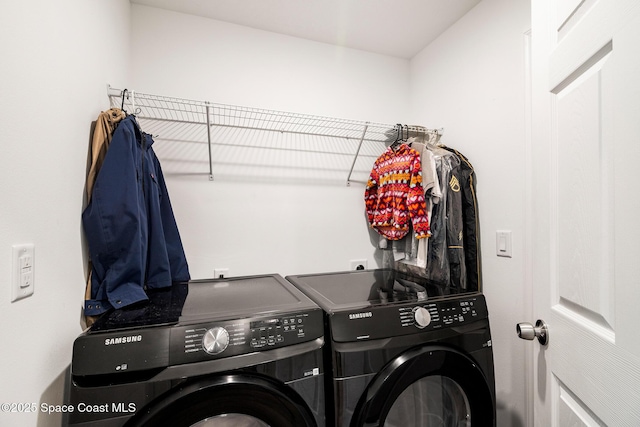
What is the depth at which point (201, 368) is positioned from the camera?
839mm

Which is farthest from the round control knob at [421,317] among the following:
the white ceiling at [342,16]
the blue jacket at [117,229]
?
the white ceiling at [342,16]

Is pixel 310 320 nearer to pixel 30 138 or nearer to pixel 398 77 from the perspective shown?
pixel 30 138

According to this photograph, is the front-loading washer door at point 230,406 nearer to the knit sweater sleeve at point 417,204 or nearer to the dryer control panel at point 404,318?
the dryer control panel at point 404,318

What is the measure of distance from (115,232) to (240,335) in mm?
651

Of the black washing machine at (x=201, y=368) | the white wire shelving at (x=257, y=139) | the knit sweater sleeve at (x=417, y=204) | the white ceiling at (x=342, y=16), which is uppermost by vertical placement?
the white ceiling at (x=342, y=16)

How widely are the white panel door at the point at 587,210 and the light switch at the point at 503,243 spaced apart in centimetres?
71

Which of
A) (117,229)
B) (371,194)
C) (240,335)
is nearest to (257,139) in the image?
(371,194)

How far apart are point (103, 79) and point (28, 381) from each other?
3.83 feet

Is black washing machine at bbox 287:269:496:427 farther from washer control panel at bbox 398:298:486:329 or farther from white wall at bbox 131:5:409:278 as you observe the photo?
white wall at bbox 131:5:409:278

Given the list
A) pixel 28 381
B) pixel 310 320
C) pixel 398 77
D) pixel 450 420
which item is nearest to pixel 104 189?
Result: pixel 28 381

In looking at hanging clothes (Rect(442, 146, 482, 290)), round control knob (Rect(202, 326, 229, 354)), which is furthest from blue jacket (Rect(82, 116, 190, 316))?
hanging clothes (Rect(442, 146, 482, 290))

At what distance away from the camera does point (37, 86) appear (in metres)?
0.79

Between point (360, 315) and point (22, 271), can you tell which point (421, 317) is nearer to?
point (360, 315)

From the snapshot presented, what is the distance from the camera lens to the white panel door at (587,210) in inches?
20.3
